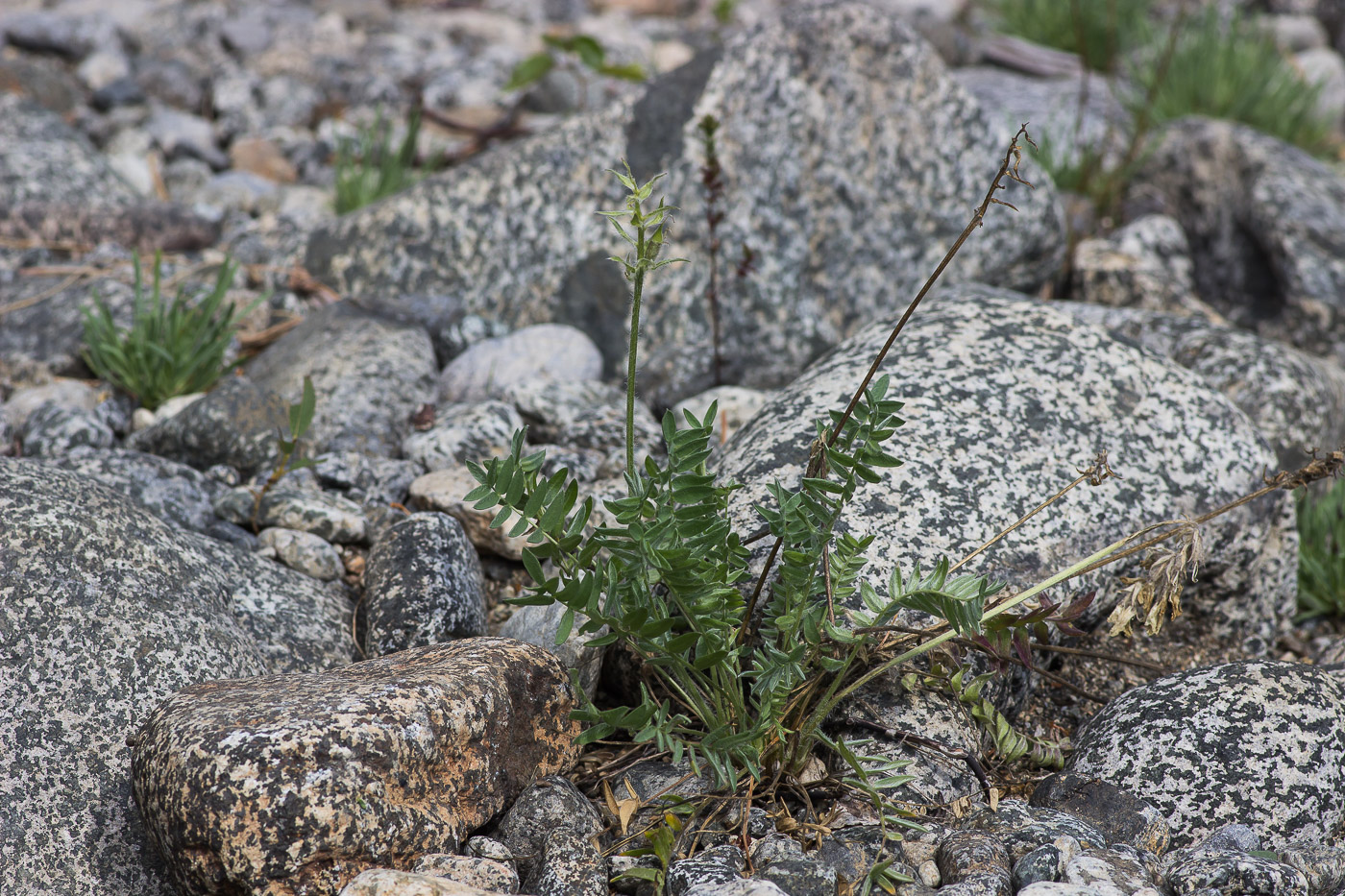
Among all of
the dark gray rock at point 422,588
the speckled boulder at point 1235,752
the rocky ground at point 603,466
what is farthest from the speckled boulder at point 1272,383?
the dark gray rock at point 422,588

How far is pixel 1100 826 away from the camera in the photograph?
2.08 m

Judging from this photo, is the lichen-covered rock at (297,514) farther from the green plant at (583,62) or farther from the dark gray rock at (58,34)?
the dark gray rock at (58,34)

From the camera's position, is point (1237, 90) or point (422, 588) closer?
point (422, 588)

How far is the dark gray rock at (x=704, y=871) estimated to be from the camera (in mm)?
1770

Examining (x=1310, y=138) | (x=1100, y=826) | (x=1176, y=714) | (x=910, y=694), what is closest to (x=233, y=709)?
(x=910, y=694)

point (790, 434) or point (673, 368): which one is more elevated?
point (790, 434)

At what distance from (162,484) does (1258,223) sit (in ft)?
14.9

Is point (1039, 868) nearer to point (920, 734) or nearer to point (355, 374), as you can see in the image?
point (920, 734)

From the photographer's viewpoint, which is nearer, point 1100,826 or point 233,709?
point 233,709

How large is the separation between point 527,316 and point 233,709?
2354mm

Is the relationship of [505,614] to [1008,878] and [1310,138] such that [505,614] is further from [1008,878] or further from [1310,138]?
[1310,138]

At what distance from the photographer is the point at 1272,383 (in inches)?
137

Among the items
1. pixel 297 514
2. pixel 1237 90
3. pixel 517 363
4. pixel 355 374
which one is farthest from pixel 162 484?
pixel 1237 90

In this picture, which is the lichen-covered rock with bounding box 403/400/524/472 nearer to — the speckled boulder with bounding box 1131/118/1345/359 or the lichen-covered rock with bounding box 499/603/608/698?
the lichen-covered rock with bounding box 499/603/608/698
